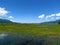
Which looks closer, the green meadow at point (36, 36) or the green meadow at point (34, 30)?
the green meadow at point (36, 36)

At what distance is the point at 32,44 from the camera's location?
32.6 meters

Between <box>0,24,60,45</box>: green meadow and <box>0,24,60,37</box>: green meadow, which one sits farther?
<box>0,24,60,37</box>: green meadow

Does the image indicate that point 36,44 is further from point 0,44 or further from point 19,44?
point 0,44

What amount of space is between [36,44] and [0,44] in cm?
762

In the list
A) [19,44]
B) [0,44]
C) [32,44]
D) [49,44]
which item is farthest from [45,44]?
[0,44]

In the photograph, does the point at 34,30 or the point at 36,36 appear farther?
the point at 34,30

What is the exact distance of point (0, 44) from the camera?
31016mm

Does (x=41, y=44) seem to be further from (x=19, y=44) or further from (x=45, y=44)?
(x=19, y=44)

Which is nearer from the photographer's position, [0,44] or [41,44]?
[0,44]

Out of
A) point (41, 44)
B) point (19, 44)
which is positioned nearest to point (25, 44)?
point (19, 44)

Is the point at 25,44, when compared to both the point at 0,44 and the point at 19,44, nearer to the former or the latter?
the point at 19,44

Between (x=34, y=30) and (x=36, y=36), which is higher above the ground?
(x=34, y=30)

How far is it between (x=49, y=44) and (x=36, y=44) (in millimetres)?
2950

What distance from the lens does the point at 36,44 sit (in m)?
32.6
